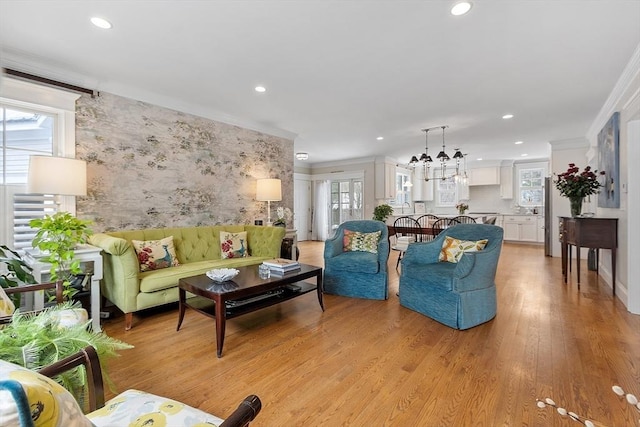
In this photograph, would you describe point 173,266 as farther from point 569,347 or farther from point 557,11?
point 557,11

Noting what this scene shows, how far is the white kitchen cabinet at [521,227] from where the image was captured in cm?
805

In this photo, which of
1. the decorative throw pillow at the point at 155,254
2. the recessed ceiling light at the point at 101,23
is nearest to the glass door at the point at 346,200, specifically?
the decorative throw pillow at the point at 155,254

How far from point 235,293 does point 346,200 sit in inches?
264

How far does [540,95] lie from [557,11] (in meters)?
1.84

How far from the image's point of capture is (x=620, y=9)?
2.12m

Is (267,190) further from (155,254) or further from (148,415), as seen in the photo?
(148,415)

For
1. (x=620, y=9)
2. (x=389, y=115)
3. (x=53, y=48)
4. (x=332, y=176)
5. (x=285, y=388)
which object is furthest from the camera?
(x=332, y=176)

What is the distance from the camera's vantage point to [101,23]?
2.28 meters

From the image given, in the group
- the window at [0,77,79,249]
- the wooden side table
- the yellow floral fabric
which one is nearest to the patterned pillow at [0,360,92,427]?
the yellow floral fabric

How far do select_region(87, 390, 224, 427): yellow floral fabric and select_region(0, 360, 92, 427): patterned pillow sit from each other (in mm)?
393

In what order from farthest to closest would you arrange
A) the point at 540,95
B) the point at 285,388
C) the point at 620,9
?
the point at 540,95 < the point at 620,9 < the point at 285,388

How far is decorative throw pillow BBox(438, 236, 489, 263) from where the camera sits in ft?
10.2

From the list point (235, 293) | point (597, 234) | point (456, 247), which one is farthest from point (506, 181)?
point (235, 293)

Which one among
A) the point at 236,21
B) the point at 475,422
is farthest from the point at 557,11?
the point at 475,422
